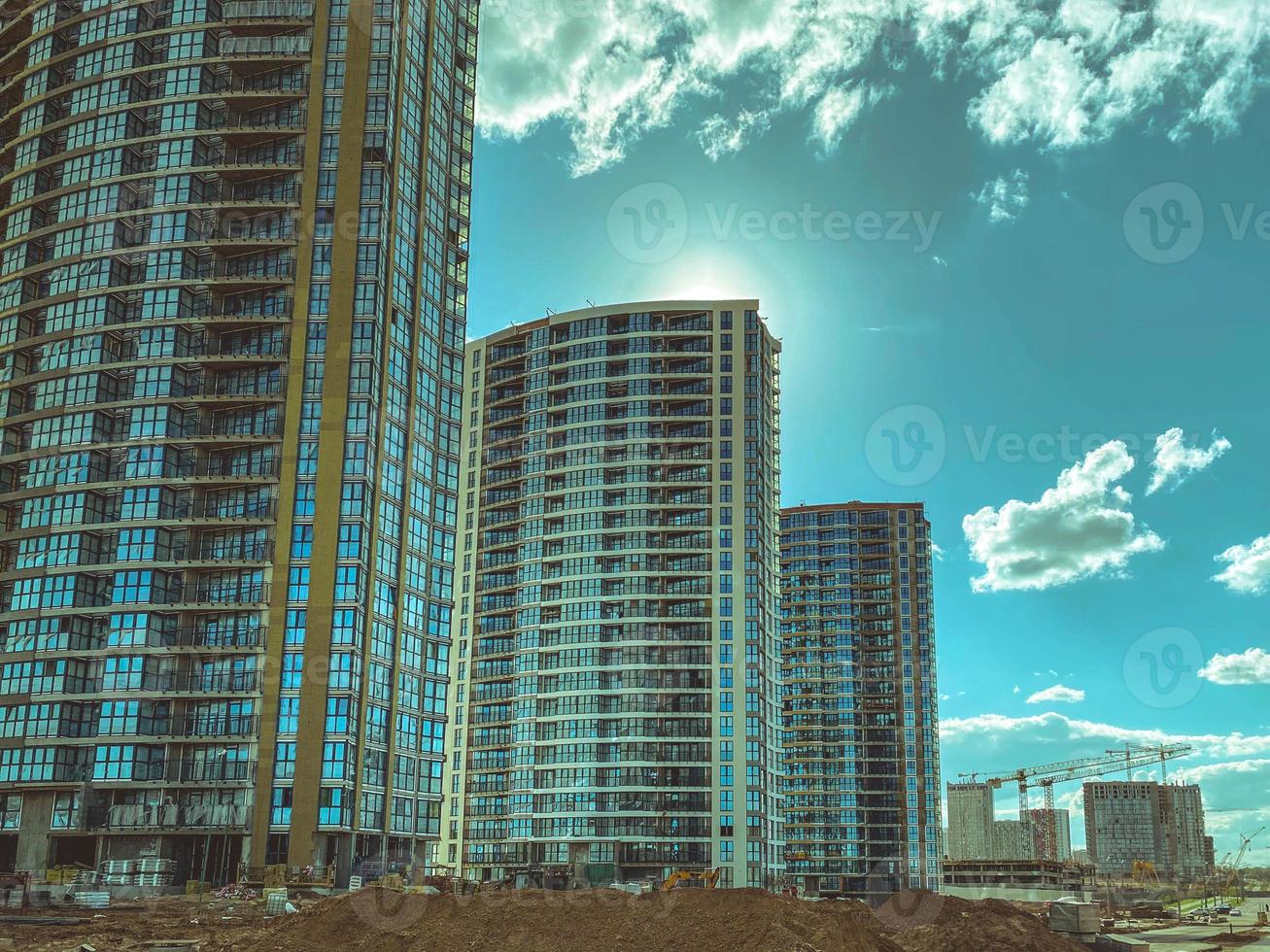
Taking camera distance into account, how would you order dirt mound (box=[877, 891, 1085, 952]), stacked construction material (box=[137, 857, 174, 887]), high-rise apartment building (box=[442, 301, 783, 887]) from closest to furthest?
1. dirt mound (box=[877, 891, 1085, 952])
2. stacked construction material (box=[137, 857, 174, 887])
3. high-rise apartment building (box=[442, 301, 783, 887])

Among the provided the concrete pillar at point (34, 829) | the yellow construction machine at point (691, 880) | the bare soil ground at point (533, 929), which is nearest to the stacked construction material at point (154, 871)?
the concrete pillar at point (34, 829)

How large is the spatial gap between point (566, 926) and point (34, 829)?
191ft

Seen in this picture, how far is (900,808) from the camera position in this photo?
193000 millimetres

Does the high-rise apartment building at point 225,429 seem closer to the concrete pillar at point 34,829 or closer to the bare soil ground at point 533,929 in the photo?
the concrete pillar at point 34,829

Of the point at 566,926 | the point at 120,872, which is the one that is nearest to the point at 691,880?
the point at 120,872

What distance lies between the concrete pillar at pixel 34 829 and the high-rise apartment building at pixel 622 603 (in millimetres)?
58830

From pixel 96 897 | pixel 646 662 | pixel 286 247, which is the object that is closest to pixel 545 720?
pixel 646 662

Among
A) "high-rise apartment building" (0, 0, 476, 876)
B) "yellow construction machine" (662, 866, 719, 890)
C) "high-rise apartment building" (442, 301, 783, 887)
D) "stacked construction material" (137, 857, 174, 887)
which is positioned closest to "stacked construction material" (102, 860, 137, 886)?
"stacked construction material" (137, 857, 174, 887)

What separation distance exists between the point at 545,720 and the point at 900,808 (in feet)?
258

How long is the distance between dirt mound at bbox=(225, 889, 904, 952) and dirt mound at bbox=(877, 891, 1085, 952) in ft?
21.2

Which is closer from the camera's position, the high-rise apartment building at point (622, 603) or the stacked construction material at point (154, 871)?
the stacked construction material at point (154, 871)

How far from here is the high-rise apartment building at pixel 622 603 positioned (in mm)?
133125

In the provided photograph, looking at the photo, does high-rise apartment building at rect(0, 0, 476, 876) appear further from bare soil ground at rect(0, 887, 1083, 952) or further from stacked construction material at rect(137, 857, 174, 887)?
bare soil ground at rect(0, 887, 1083, 952)

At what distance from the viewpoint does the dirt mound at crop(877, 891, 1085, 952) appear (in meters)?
49.2
